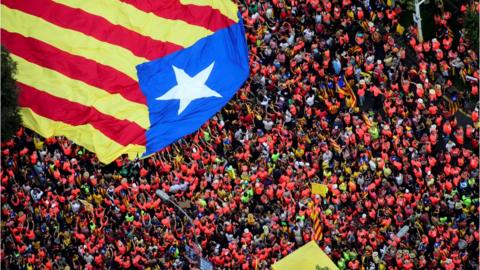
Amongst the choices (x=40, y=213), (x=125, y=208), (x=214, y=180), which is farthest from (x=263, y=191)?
(x=40, y=213)

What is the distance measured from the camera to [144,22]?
5525 centimetres

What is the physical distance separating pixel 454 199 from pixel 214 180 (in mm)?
9738

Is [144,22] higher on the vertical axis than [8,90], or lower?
higher

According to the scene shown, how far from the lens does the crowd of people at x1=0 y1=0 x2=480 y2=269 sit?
55094mm

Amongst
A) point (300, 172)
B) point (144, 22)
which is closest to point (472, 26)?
point (300, 172)

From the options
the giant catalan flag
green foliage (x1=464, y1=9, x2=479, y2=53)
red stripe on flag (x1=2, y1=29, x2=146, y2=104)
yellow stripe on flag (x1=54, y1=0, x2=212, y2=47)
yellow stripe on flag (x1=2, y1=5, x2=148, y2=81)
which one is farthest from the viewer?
green foliage (x1=464, y1=9, x2=479, y2=53)

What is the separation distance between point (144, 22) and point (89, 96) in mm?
4025

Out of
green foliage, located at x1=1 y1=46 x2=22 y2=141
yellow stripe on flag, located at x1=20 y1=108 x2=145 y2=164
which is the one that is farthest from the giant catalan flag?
green foliage, located at x1=1 y1=46 x2=22 y2=141

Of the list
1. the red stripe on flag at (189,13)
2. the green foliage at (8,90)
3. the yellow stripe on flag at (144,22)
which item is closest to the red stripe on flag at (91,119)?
the green foliage at (8,90)

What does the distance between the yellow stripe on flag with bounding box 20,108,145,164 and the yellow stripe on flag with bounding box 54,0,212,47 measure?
480cm

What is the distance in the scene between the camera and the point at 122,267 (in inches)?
2218

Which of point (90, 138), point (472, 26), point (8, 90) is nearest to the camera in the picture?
point (90, 138)

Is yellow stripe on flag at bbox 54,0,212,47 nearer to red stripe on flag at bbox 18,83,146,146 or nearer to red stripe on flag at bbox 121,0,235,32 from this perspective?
red stripe on flag at bbox 121,0,235,32

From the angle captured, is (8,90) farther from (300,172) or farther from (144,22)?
(300,172)
